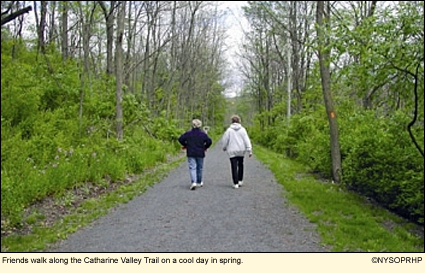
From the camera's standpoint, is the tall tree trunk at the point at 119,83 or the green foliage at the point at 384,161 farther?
the tall tree trunk at the point at 119,83

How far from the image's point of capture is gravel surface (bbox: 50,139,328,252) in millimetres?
6757

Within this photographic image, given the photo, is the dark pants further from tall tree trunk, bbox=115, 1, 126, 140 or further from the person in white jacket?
tall tree trunk, bbox=115, 1, 126, 140

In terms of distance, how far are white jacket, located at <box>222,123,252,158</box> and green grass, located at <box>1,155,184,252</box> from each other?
8.13ft

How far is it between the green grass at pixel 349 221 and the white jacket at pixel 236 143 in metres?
1.56

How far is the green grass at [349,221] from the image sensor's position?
23.1ft

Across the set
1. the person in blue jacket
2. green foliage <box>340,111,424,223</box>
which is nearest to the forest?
green foliage <box>340,111,424,223</box>

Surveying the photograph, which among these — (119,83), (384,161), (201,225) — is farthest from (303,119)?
(201,225)

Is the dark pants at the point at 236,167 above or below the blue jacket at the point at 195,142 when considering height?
below

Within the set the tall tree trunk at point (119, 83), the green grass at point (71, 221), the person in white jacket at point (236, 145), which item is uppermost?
the tall tree trunk at point (119, 83)

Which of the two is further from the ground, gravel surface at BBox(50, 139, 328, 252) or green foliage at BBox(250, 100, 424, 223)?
green foliage at BBox(250, 100, 424, 223)

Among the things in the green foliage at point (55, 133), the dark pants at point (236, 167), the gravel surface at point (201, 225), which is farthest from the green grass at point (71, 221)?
the dark pants at point (236, 167)

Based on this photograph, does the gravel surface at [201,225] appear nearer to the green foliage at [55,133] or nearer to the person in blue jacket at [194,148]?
the person in blue jacket at [194,148]

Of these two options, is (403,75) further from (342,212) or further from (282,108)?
(282,108)

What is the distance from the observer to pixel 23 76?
44.0ft
